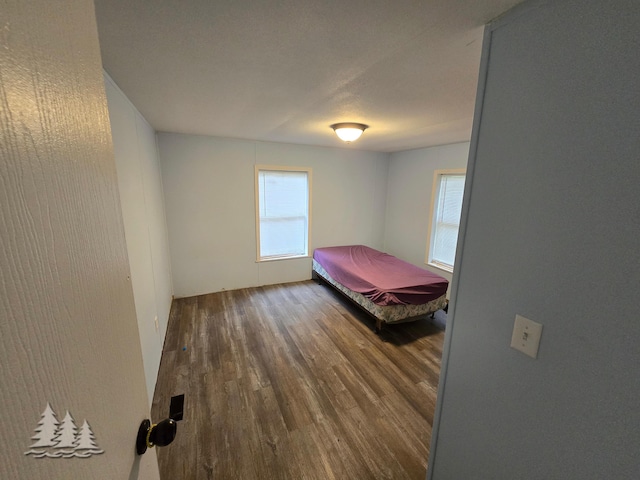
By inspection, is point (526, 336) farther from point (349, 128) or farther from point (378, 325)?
point (349, 128)

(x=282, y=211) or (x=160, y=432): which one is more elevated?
(x=282, y=211)

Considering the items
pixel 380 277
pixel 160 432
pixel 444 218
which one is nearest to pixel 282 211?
pixel 380 277

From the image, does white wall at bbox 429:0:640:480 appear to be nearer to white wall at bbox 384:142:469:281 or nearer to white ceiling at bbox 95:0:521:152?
white ceiling at bbox 95:0:521:152

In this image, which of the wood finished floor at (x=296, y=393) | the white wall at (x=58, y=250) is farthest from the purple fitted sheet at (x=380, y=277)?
the white wall at (x=58, y=250)

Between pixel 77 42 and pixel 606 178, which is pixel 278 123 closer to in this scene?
pixel 77 42

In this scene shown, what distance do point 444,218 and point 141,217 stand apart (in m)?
3.83

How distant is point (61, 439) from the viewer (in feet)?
1.18

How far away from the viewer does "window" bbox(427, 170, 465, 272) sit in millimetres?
3668

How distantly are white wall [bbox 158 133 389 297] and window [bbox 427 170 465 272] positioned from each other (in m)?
1.26

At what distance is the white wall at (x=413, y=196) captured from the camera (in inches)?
148

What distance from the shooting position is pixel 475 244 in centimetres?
105

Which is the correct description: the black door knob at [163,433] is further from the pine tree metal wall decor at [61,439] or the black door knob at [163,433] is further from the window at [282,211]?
the window at [282,211]

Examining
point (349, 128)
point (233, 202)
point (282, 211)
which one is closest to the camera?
point (349, 128)

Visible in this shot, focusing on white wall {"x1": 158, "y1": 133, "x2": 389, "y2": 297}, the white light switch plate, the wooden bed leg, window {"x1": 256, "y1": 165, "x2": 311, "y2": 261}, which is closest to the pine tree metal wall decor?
the white light switch plate
